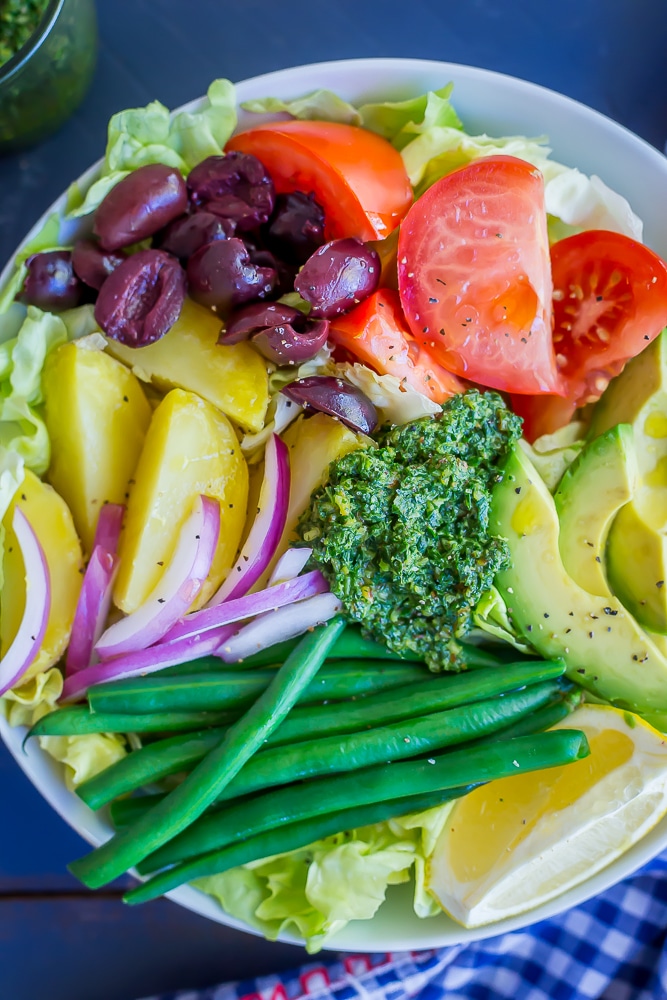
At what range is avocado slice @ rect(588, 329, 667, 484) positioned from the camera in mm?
1750

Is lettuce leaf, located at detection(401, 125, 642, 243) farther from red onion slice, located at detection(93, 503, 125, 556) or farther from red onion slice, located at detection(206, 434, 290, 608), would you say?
red onion slice, located at detection(93, 503, 125, 556)

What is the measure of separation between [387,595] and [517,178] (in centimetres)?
91

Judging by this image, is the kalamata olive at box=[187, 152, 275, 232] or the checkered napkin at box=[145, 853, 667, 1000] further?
the checkered napkin at box=[145, 853, 667, 1000]

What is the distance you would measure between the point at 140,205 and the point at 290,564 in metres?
0.80

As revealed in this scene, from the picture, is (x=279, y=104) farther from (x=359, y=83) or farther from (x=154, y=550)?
(x=154, y=550)

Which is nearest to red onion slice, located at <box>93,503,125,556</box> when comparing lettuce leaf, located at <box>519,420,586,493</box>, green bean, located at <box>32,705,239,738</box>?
green bean, located at <box>32,705,239,738</box>

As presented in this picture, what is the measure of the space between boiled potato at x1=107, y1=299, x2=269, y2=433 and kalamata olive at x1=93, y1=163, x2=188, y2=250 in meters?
0.18

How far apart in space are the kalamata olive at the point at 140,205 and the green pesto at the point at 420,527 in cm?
63

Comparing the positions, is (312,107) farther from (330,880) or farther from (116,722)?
(330,880)

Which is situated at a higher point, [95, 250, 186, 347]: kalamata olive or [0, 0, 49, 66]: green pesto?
[0, 0, 49, 66]: green pesto

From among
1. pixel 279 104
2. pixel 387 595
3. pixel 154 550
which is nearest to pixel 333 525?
pixel 387 595

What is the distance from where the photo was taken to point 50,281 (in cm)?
174

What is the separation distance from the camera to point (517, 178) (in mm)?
1701

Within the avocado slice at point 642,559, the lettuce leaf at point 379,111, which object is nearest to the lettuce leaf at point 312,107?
the lettuce leaf at point 379,111
